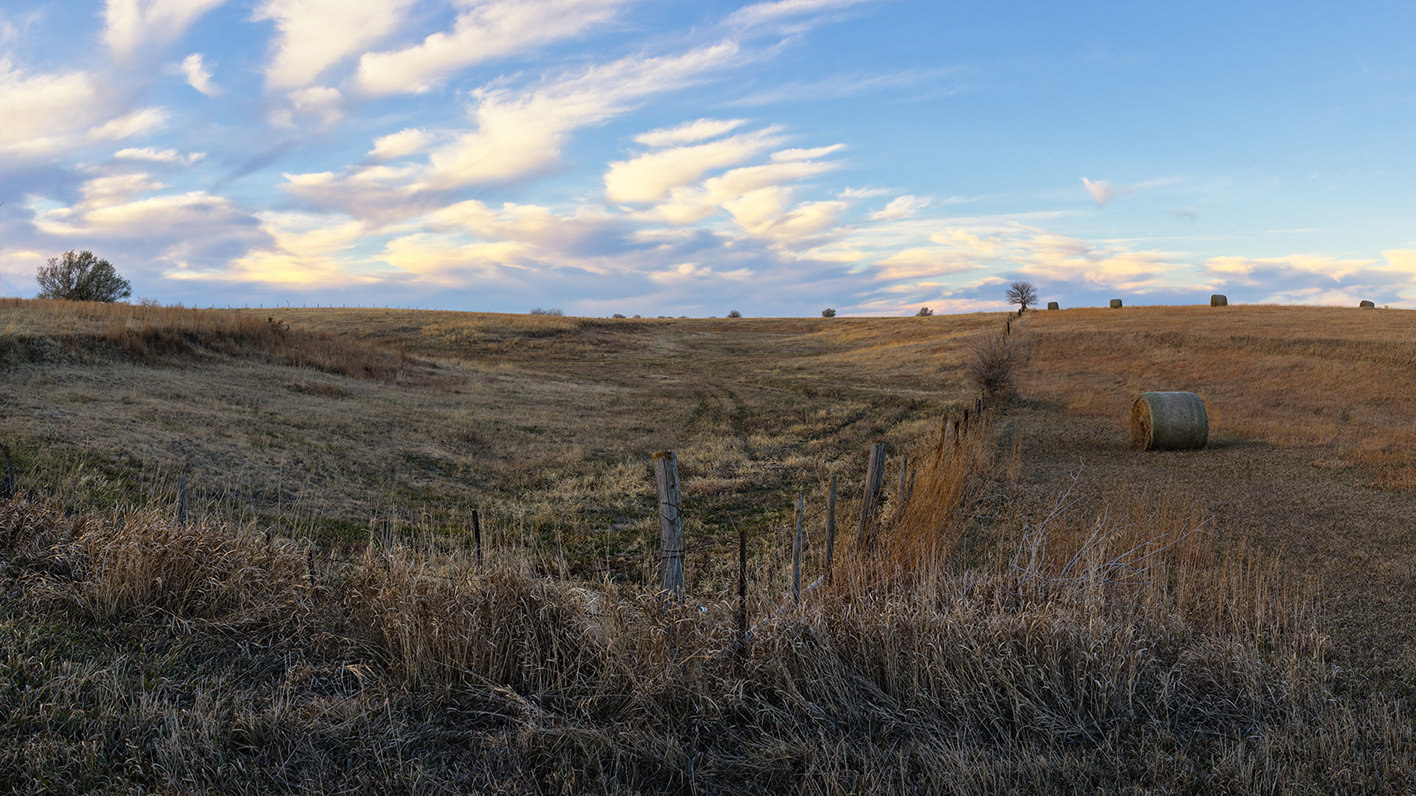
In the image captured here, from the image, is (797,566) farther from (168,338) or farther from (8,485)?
(168,338)

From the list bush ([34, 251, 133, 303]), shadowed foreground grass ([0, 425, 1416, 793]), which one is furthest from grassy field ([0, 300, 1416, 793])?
bush ([34, 251, 133, 303])

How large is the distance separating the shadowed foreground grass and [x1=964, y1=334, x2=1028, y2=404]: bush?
22.6 m

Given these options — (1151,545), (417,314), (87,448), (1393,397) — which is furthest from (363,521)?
(417,314)

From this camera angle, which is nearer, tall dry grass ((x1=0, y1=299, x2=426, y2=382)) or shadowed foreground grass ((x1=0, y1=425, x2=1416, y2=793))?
shadowed foreground grass ((x1=0, y1=425, x2=1416, y2=793))

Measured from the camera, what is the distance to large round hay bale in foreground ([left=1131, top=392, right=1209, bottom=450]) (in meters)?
16.6

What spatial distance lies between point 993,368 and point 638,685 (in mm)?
25823

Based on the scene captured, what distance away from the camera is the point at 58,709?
4.19m

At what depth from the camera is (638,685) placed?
14.6ft

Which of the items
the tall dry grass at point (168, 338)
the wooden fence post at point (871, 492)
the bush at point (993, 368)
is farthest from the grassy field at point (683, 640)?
the bush at point (993, 368)

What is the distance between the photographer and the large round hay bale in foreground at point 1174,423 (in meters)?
16.6

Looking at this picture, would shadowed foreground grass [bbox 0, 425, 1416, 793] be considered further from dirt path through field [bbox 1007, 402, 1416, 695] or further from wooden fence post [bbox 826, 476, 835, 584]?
dirt path through field [bbox 1007, 402, 1416, 695]

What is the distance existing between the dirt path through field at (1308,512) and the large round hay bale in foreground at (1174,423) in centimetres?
32

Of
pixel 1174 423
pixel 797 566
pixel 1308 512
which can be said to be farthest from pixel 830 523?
pixel 1174 423

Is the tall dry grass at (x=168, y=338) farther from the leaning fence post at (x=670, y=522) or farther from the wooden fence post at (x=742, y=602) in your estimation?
the wooden fence post at (x=742, y=602)
